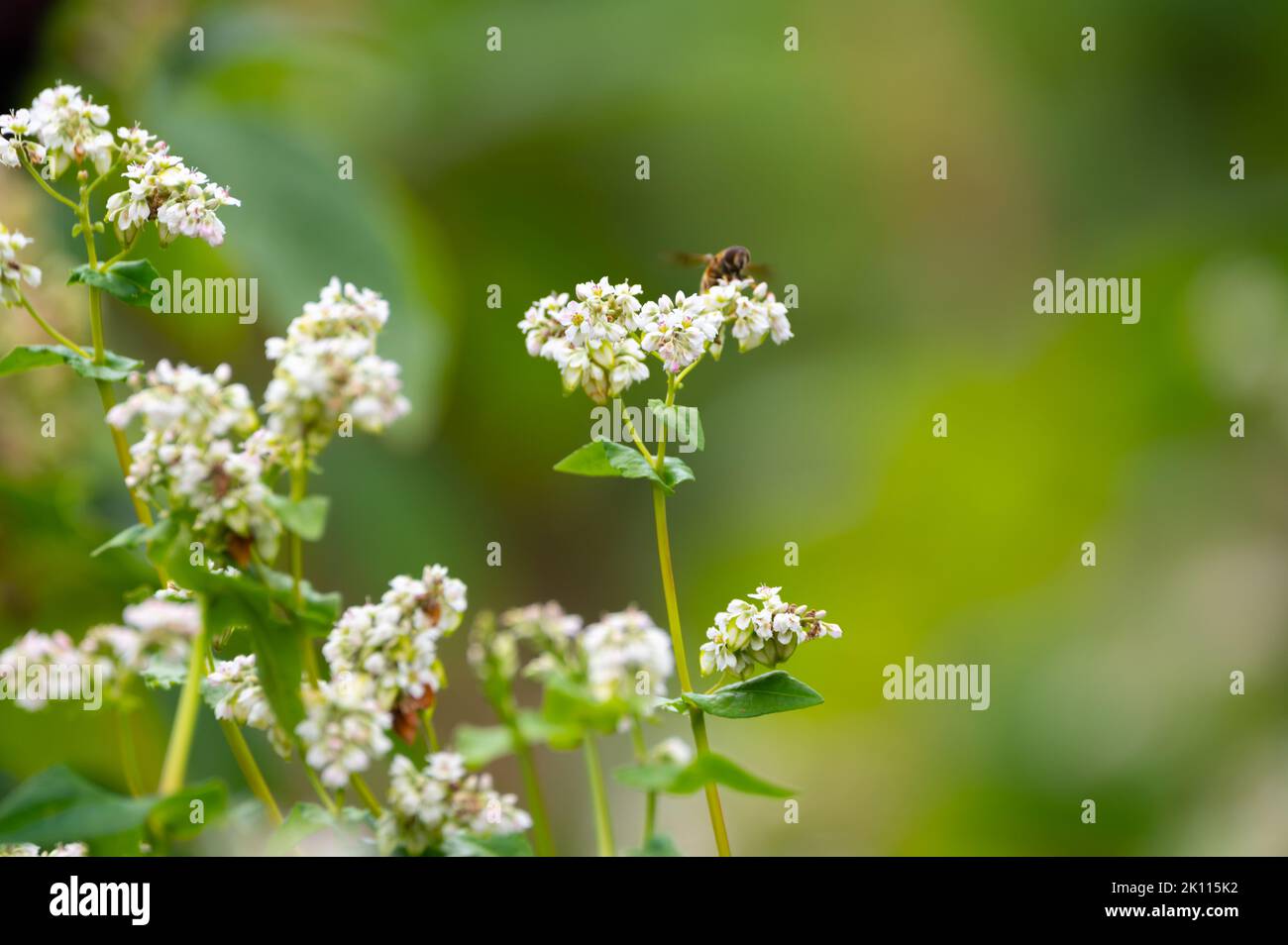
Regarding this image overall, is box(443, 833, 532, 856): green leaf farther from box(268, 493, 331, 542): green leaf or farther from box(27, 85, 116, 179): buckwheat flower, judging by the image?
box(27, 85, 116, 179): buckwheat flower

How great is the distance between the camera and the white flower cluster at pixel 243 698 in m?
0.43

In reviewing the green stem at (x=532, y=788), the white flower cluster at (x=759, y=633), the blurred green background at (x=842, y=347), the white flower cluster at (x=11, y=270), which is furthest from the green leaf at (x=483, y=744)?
the blurred green background at (x=842, y=347)

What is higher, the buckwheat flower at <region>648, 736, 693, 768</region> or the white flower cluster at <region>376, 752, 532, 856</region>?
the buckwheat flower at <region>648, 736, 693, 768</region>

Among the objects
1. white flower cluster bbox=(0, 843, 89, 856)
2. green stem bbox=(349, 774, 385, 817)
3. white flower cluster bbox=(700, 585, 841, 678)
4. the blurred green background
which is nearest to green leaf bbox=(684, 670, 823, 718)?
white flower cluster bbox=(700, 585, 841, 678)

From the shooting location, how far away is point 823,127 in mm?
2295

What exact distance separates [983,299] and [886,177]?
29 cm

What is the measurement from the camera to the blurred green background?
1245 mm

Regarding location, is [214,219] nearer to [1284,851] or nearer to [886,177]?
[1284,851]

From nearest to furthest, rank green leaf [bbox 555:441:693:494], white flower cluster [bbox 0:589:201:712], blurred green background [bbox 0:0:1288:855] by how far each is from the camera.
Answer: white flower cluster [bbox 0:589:201:712], green leaf [bbox 555:441:693:494], blurred green background [bbox 0:0:1288:855]

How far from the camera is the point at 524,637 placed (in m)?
0.40

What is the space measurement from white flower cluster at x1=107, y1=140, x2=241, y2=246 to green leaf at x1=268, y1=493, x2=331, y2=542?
0.10 m

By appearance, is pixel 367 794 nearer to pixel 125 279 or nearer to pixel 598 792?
pixel 598 792

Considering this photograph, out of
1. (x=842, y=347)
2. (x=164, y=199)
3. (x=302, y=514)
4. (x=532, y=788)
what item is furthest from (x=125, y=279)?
(x=842, y=347)
